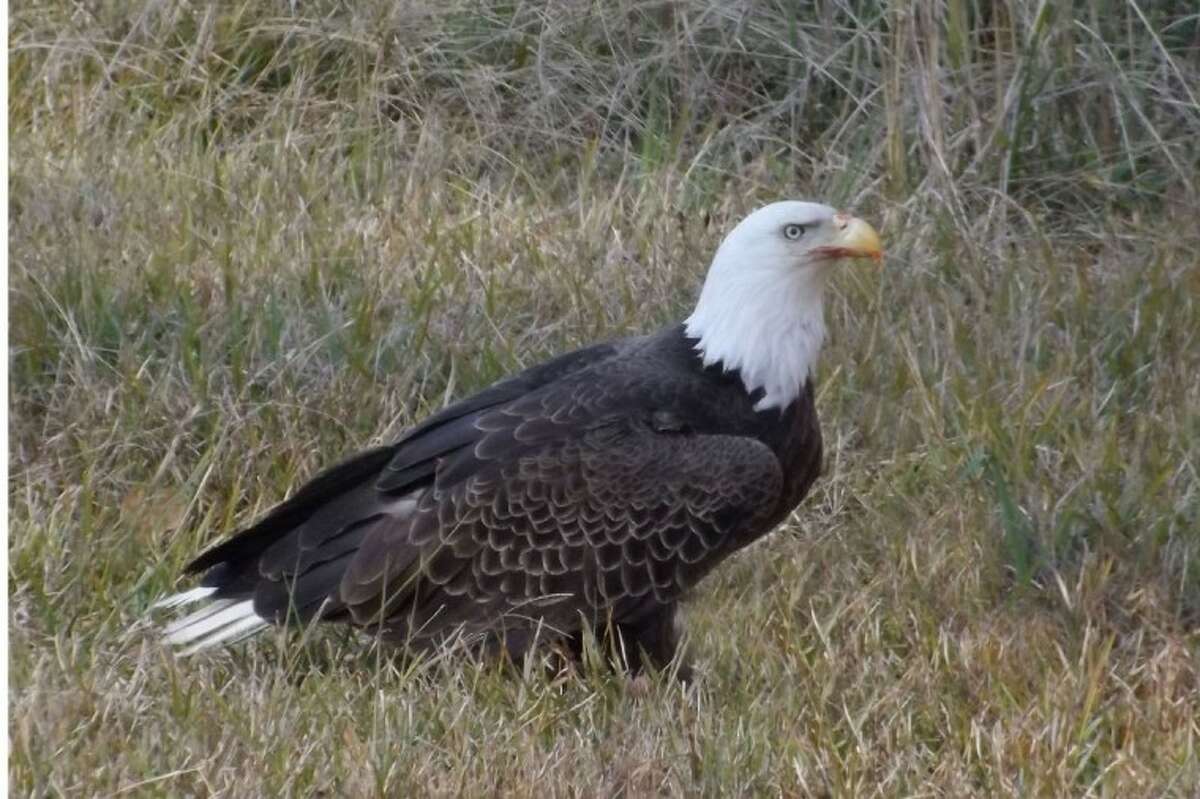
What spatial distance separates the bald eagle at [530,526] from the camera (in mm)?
4688

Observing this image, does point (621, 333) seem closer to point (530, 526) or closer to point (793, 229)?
point (793, 229)

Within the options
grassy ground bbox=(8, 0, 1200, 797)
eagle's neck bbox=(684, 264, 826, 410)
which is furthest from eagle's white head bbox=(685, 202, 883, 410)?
grassy ground bbox=(8, 0, 1200, 797)

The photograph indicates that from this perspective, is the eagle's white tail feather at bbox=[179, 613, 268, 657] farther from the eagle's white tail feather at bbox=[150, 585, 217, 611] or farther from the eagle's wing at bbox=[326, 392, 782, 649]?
the eagle's wing at bbox=[326, 392, 782, 649]

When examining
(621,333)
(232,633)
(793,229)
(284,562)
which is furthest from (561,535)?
(621,333)

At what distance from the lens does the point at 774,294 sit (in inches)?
195

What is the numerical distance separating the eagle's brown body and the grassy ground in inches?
4.9

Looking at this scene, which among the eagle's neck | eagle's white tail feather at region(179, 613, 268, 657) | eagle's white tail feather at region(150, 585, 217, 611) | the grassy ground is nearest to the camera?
the grassy ground

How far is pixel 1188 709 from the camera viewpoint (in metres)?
4.39

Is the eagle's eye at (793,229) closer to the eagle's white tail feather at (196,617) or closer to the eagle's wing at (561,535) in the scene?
the eagle's wing at (561,535)

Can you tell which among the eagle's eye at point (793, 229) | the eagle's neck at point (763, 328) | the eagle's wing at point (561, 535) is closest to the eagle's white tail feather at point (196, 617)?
the eagle's wing at point (561, 535)

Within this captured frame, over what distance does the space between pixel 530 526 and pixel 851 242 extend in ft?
2.91

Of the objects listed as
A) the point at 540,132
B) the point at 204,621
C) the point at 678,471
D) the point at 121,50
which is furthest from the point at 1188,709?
the point at 121,50

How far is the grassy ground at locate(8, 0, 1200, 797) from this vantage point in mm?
4199

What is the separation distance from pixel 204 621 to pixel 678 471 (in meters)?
0.96
